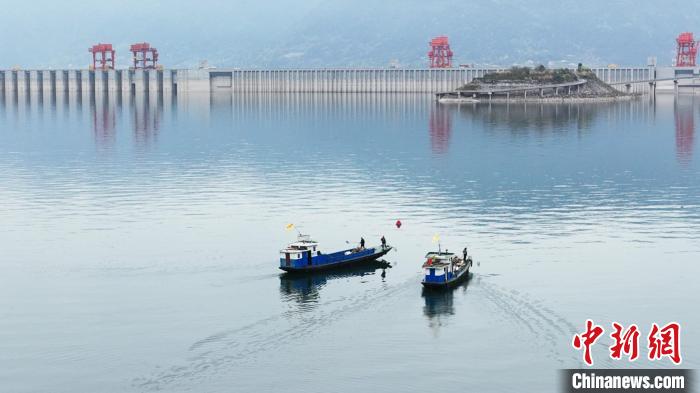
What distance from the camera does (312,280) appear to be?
7306 centimetres

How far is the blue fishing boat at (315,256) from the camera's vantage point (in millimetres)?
74000

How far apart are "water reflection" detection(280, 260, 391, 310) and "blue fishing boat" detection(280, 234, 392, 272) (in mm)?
460

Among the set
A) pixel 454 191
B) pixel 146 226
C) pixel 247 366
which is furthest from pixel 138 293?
pixel 454 191

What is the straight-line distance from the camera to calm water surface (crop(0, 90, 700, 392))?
5312 cm

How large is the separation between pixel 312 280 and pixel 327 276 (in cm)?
173

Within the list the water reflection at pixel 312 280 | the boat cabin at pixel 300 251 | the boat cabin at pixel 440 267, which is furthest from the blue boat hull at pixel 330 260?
the boat cabin at pixel 440 267

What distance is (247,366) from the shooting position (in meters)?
52.8

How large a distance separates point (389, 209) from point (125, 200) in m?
28.3

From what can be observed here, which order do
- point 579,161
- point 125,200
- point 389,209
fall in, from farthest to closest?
point 579,161 < point 125,200 < point 389,209

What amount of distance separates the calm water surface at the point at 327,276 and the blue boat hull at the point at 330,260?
1.09 m

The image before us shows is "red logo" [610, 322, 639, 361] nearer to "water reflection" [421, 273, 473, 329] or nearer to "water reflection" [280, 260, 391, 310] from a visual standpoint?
"water reflection" [421, 273, 473, 329]

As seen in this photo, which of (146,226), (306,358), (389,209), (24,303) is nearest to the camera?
(306,358)

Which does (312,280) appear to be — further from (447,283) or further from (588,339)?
(588,339)

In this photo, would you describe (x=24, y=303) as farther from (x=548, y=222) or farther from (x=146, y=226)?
(x=548, y=222)
